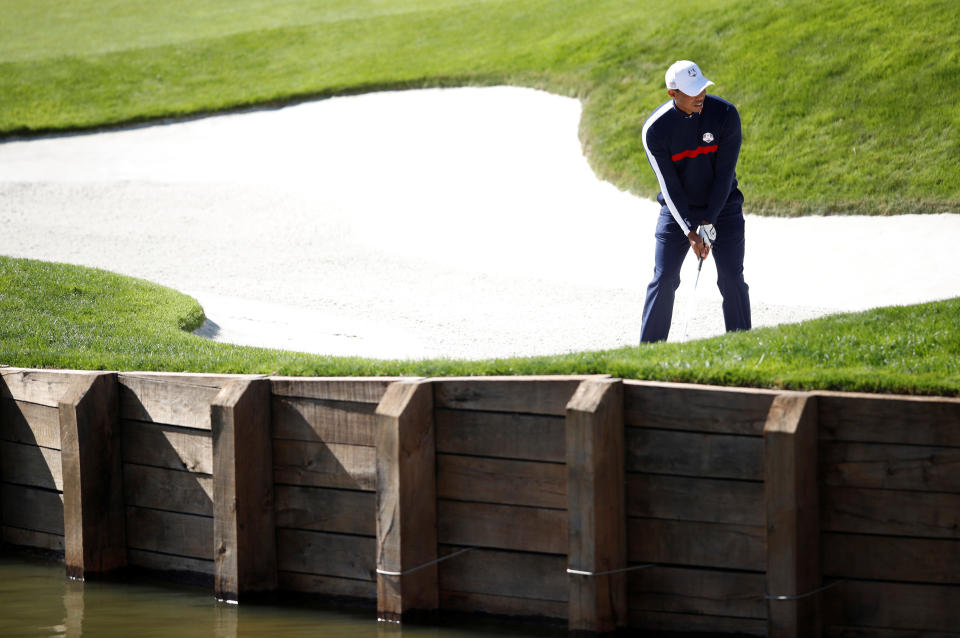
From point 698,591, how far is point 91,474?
147 inches

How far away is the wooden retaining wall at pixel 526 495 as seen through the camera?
220 inches

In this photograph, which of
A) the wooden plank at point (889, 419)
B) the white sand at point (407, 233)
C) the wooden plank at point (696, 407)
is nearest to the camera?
the wooden plank at point (889, 419)

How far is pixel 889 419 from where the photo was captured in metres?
5.56

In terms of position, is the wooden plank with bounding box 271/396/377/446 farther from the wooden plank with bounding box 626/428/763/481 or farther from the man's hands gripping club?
the man's hands gripping club

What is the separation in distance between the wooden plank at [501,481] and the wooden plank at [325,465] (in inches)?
16.8

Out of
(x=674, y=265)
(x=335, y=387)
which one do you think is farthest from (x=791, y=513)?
(x=674, y=265)

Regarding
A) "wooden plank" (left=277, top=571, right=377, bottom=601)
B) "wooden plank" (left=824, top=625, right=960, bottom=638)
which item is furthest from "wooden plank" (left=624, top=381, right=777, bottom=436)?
"wooden plank" (left=277, top=571, right=377, bottom=601)

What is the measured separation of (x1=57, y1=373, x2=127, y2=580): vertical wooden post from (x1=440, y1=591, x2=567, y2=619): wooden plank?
2.29 m

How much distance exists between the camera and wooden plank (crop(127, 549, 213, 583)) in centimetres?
721

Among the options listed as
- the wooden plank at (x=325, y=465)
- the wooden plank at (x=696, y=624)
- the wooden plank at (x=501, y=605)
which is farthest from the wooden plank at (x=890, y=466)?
the wooden plank at (x=325, y=465)

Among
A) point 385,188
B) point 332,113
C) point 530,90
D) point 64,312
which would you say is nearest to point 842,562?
point 64,312

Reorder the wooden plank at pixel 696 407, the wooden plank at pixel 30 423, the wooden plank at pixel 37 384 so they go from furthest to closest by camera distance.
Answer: the wooden plank at pixel 30 423, the wooden plank at pixel 37 384, the wooden plank at pixel 696 407

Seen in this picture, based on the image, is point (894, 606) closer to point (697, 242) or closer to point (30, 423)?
point (697, 242)

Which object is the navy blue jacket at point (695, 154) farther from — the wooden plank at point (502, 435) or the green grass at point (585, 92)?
the wooden plank at point (502, 435)
